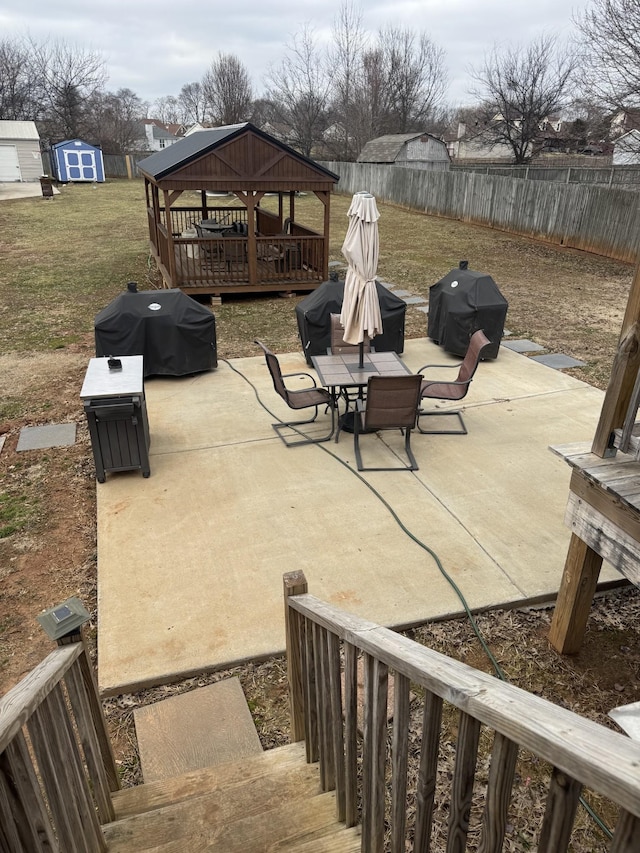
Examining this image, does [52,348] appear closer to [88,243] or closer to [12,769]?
[12,769]

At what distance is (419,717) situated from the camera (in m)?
3.17

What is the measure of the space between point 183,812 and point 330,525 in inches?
103

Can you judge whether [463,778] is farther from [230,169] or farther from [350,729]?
[230,169]

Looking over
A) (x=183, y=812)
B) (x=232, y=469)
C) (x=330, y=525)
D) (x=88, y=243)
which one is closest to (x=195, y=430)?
(x=232, y=469)

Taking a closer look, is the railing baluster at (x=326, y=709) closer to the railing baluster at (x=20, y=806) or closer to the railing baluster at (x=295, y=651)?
the railing baluster at (x=295, y=651)

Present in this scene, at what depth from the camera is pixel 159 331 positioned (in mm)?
7293

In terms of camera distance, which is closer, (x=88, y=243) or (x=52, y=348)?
(x=52, y=348)

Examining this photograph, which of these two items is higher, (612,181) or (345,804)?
(612,181)

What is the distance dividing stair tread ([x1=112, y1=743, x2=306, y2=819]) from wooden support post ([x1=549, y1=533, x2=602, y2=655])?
173 cm

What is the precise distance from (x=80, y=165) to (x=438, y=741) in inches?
1665

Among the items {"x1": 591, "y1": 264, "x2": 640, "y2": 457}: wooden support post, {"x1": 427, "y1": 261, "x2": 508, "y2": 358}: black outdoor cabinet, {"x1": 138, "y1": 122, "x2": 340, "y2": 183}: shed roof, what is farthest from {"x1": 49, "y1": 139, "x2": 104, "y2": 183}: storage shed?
{"x1": 591, "y1": 264, "x2": 640, "y2": 457}: wooden support post

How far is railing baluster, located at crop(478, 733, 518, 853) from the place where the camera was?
3.49 ft

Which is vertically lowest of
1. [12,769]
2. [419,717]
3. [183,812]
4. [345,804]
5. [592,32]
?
[419,717]

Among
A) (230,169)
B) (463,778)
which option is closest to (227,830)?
(463,778)
